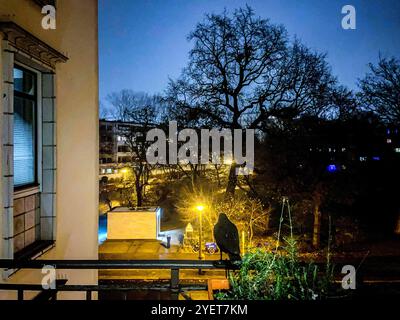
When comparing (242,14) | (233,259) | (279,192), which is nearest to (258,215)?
(279,192)

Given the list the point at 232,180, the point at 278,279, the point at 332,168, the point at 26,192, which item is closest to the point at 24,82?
the point at 26,192

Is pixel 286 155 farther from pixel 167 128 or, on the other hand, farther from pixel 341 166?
pixel 167 128

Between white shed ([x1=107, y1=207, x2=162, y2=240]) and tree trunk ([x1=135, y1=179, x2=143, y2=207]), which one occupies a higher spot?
tree trunk ([x1=135, y1=179, x2=143, y2=207])

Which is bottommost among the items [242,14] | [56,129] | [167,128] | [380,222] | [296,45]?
[380,222]

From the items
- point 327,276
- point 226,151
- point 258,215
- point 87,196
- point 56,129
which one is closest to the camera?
point 327,276

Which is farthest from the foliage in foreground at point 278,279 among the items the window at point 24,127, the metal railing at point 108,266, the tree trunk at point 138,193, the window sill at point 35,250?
the tree trunk at point 138,193

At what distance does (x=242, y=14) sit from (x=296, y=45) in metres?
4.07

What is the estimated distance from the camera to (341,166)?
19109mm

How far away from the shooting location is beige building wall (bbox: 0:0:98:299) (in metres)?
4.97

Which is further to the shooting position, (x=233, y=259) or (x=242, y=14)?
(x=242, y=14)

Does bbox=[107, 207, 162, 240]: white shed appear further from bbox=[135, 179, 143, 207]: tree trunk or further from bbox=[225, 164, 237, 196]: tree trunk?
bbox=[135, 179, 143, 207]: tree trunk

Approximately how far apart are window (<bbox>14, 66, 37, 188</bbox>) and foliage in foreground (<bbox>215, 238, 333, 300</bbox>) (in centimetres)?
299

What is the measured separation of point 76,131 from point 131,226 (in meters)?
18.9

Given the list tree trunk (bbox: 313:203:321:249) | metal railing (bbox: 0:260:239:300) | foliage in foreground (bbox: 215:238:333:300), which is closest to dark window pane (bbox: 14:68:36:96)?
metal railing (bbox: 0:260:239:300)
